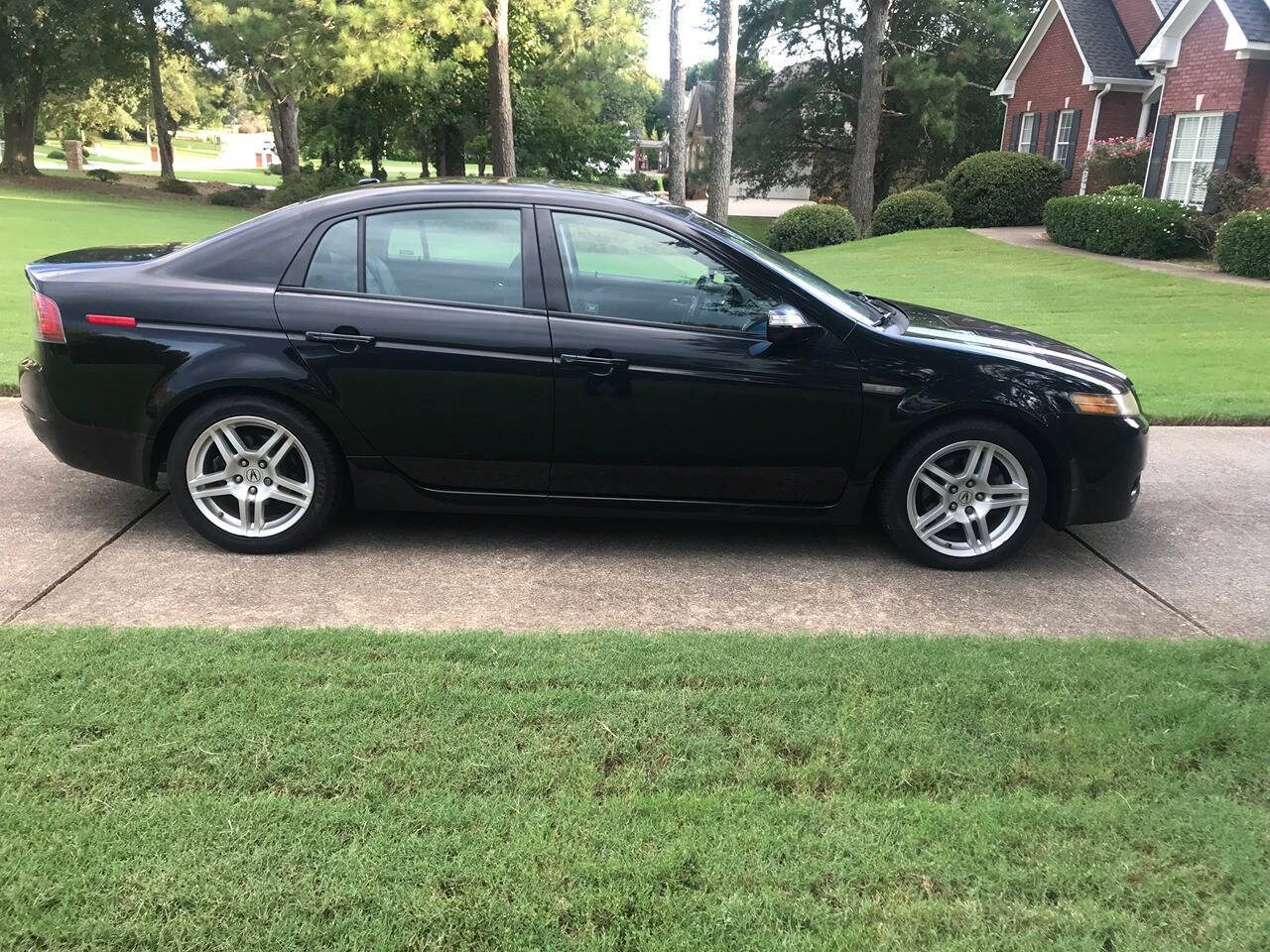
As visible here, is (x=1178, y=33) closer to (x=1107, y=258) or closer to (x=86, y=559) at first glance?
(x=1107, y=258)

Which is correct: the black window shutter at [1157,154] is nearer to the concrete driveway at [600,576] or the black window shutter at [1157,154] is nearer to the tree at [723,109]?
the tree at [723,109]

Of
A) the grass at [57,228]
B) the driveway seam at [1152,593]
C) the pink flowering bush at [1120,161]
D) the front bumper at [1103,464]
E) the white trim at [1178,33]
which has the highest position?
the white trim at [1178,33]

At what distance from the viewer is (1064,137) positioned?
90.8 feet

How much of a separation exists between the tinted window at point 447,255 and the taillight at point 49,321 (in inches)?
52.4

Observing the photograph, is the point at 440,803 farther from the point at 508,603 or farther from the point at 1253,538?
the point at 1253,538

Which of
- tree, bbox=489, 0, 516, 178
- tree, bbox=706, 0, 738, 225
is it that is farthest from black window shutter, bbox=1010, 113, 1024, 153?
tree, bbox=489, 0, 516, 178

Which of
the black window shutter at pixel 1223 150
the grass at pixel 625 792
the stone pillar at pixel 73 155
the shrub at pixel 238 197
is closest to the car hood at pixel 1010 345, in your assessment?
the grass at pixel 625 792

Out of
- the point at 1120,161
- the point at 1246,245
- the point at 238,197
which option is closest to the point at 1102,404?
the point at 1246,245

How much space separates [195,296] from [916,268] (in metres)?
16.5

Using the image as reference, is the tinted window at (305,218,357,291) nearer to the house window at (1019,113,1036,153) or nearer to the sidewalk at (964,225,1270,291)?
the sidewalk at (964,225,1270,291)

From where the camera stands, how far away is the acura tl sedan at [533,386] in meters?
4.31

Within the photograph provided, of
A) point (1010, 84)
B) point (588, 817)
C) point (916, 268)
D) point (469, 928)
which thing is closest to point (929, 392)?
point (588, 817)

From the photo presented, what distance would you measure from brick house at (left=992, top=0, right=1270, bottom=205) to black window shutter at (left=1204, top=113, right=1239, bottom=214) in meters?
0.02

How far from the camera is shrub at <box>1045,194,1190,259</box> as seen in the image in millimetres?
18855
